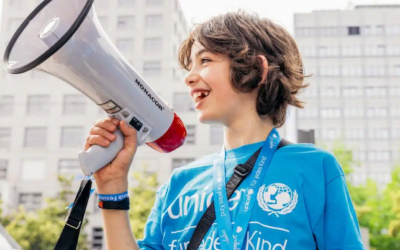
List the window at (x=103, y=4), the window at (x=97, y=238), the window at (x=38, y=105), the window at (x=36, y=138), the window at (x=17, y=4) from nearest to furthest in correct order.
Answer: the window at (x=97, y=238)
the window at (x=36, y=138)
the window at (x=38, y=105)
the window at (x=17, y=4)
the window at (x=103, y=4)

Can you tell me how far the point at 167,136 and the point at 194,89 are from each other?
17 centimetres

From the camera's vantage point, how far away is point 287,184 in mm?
872

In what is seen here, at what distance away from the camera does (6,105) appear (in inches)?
683

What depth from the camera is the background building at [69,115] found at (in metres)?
16.0

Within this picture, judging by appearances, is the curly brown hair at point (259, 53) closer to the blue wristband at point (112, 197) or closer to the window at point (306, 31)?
the blue wristband at point (112, 197)

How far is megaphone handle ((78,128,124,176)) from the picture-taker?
98 centimetres

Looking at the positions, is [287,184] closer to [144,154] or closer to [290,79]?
[290,79]

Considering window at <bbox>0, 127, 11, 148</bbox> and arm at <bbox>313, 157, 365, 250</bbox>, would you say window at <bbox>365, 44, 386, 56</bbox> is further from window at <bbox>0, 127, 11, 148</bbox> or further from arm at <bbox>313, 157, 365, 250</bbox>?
arm at <bbox>313, 157, 365, 250</bbox>

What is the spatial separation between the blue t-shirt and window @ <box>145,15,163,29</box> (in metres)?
17.9

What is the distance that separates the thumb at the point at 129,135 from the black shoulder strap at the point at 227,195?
239 mm

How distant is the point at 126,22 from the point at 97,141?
18194 mm

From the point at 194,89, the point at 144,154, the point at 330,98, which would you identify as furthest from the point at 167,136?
the point at 330,98

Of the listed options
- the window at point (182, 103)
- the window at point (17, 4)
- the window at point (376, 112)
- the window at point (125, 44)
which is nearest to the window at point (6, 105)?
the window at point (17, 4)

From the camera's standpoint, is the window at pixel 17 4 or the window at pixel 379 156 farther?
the window at pixel 379 156
